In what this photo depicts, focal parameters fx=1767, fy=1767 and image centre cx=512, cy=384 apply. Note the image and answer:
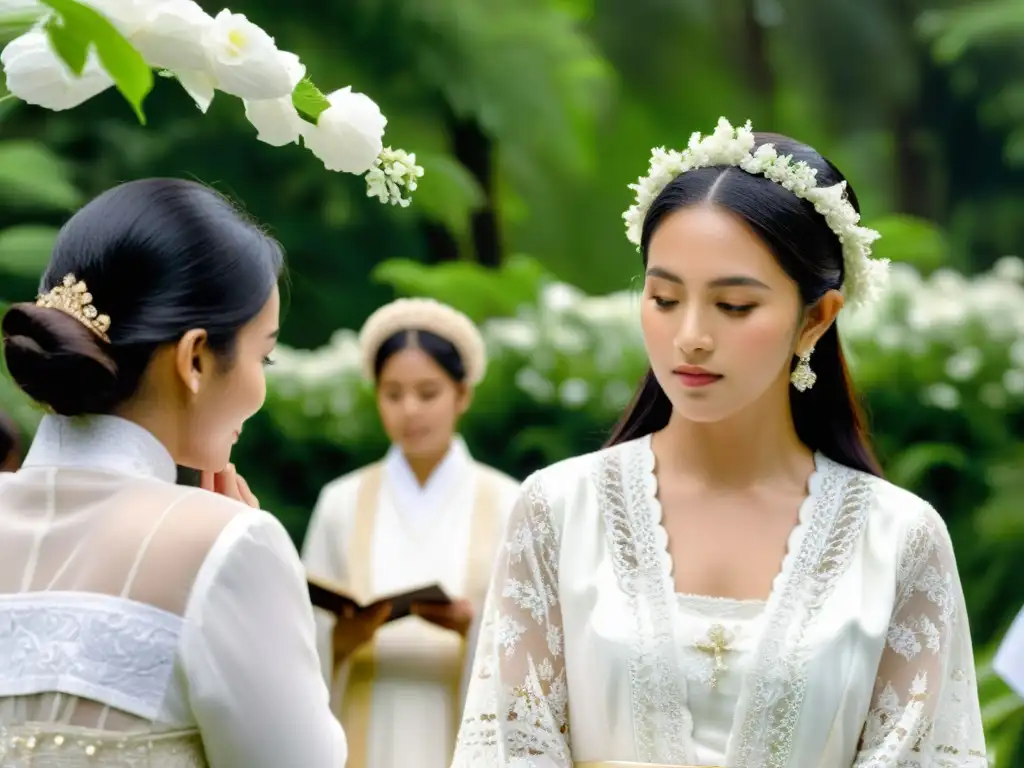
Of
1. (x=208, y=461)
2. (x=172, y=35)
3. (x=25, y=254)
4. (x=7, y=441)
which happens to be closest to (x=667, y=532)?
(x=208, y=461)

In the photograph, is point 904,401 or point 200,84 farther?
point 904,401

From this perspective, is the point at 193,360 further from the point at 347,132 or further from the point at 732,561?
the point at 732,561

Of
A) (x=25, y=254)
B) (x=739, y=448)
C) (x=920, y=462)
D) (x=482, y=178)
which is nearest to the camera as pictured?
(x=739, y=448)

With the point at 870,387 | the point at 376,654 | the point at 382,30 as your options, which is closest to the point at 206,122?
the point at 382,30

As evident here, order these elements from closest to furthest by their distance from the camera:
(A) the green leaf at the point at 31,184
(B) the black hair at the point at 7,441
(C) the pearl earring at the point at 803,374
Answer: (C) the pearl earring at the point at 803,374
(B) the black hair at the point at 7,441
(A) the green leaf at the point at 31,184

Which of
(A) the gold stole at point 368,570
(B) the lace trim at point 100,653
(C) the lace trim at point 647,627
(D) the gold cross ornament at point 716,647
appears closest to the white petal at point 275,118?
(B) the lace trim at point 100,653

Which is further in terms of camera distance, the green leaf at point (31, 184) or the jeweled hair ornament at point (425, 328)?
the green leaf at point (31, 184)

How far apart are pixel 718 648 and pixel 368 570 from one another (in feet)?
9.82

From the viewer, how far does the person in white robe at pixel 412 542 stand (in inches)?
214

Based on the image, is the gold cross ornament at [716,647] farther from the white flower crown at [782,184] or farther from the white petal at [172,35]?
the white petal at [172,35]

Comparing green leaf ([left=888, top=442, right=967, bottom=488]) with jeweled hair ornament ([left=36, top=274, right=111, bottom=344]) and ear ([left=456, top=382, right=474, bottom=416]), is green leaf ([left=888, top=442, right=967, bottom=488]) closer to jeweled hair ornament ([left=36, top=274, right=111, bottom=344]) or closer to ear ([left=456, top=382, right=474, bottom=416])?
ear ([left=456, top=382, right=474, bottom=416])

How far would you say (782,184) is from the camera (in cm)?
299

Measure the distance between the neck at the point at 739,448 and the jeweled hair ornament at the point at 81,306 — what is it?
3.76 feet

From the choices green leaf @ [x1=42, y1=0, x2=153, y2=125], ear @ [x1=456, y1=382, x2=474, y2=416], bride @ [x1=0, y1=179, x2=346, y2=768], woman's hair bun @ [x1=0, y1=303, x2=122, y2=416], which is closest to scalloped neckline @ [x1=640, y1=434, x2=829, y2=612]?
bride @ [x1=0, y1=179, x2=346, y2=768]
